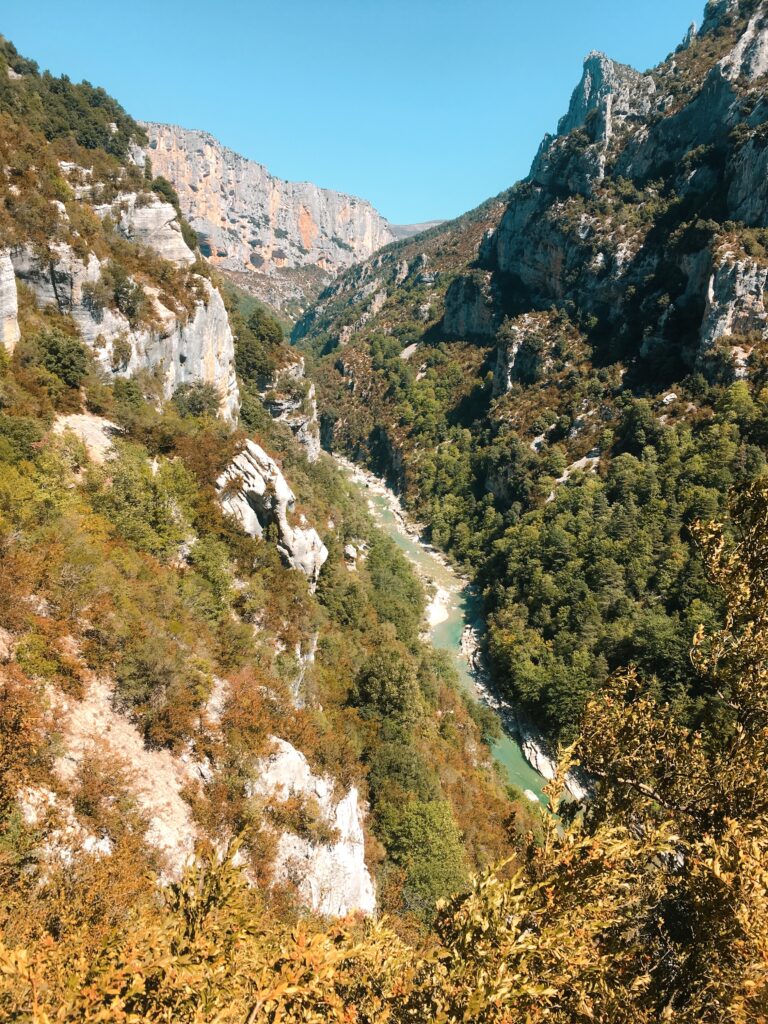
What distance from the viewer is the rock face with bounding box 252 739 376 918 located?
13555 millimetres

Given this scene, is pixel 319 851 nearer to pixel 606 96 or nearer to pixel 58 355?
pixel 58 355

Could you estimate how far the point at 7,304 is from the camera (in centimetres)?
1741

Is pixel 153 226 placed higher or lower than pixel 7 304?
→ higher

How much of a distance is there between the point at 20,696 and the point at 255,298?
193 m

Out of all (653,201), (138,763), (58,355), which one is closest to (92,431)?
(58,355)

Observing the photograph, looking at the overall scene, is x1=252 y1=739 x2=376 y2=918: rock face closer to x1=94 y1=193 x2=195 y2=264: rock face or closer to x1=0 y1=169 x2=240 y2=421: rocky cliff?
x1=0 y1=169 x2=240 y2=421: rocky cliff

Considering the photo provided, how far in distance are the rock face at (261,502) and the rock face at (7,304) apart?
877cm

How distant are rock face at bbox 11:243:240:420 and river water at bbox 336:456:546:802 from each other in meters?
26.4

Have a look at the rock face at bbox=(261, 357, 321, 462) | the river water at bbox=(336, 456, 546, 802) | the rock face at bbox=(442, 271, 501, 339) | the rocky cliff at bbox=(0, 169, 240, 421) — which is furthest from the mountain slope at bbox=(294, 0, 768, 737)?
the rocky cliff at bbox=(0, 169, 240, 421)

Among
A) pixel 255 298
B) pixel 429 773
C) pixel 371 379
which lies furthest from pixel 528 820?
pixel 255 298

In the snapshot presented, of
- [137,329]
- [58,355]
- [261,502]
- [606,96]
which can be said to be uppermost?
[606,96]

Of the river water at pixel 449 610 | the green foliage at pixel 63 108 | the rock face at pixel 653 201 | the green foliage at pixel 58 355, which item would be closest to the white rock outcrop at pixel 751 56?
the rock face at pixel 653 201

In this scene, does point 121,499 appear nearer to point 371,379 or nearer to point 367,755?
point 367,755

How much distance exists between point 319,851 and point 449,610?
35.2 metres
